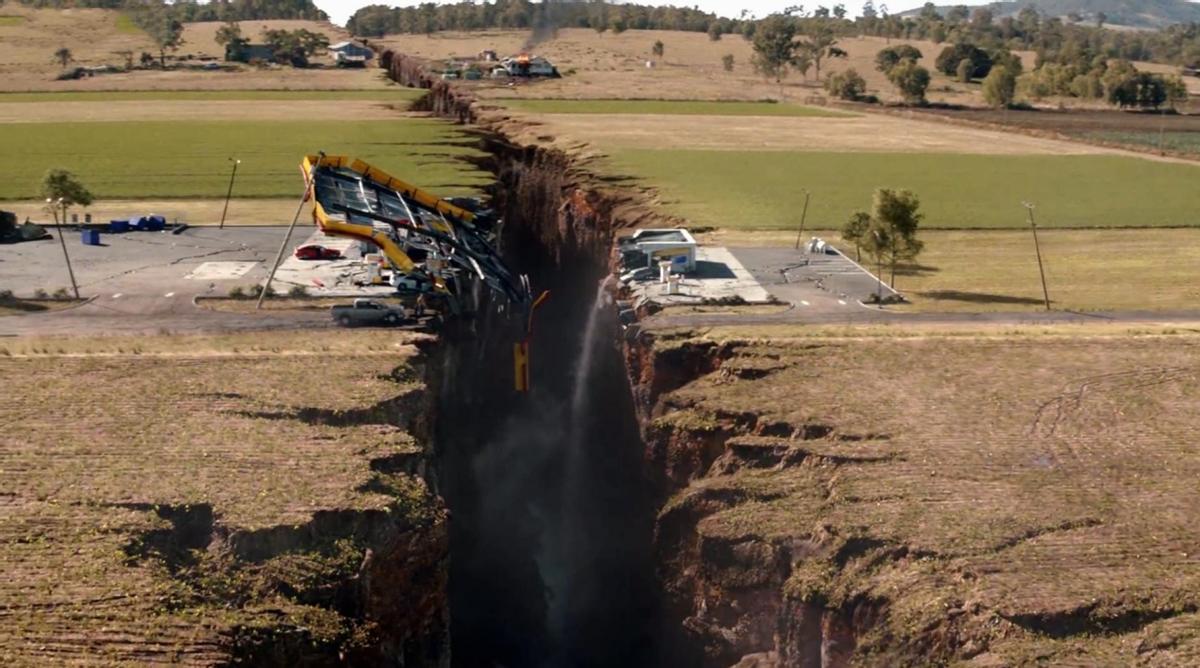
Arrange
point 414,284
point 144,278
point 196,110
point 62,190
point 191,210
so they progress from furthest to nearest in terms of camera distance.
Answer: point 196,110, point 191,210, point 62,190, point 144,278, point 414,284

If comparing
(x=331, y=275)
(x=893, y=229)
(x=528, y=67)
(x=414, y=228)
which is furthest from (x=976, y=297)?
(x=528, y=67)

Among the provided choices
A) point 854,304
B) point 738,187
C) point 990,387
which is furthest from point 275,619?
point 738,187

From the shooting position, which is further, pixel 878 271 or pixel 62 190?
pixel 62 190

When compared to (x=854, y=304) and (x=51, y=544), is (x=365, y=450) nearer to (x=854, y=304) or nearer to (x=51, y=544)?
(x=51, y=544)

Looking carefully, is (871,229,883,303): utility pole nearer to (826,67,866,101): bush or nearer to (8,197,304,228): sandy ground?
(8,197,304,228): sandy ground

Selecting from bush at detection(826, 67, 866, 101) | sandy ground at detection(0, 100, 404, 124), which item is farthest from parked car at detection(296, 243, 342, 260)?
bush at detection(826, 67, 866, 101)

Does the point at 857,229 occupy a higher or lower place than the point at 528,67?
lower

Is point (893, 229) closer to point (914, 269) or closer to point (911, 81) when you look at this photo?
point (914, 269)
